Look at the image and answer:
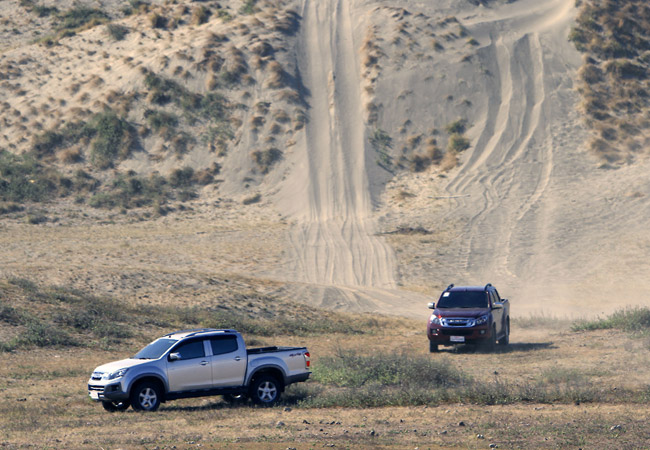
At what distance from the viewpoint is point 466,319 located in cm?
2092

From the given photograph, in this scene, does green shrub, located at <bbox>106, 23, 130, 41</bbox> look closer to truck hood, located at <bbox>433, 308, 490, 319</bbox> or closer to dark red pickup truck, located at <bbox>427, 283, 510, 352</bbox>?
dark red pickup truck, located at <bbox>427, 283, 510, 352</bbox>

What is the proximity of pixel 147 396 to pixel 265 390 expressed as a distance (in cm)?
204

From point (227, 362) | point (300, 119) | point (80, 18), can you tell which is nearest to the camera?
point (227, 362)

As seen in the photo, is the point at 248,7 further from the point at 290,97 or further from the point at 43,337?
the point at 43,337

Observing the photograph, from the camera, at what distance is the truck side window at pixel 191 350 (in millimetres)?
13789

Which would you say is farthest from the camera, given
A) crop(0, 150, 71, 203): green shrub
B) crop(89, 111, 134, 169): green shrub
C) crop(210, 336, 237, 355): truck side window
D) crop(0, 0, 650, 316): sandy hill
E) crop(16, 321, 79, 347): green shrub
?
crop(89, 111, 134, 169): green shrub

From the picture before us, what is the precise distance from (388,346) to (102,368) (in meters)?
11.2

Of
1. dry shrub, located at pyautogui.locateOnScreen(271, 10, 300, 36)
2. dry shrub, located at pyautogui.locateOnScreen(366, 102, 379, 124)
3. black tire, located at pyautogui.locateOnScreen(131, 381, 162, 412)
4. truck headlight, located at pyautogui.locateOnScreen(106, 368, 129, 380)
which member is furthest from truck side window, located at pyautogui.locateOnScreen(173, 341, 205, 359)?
dry shrub, located at pyautogui.locateOnScreen(271, 10, 300, 36)

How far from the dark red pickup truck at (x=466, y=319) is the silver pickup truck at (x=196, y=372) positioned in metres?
7.42

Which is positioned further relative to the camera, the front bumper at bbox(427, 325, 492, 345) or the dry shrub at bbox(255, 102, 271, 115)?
the dry shrub at bbox(255, 102, 271, 115)

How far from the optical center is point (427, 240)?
4244cm

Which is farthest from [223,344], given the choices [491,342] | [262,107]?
[262,107]

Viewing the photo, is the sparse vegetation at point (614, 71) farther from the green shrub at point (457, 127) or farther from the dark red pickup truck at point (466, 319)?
the dark red pickup truck at point (466, 319)

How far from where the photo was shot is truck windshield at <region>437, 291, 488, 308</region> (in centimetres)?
2172
